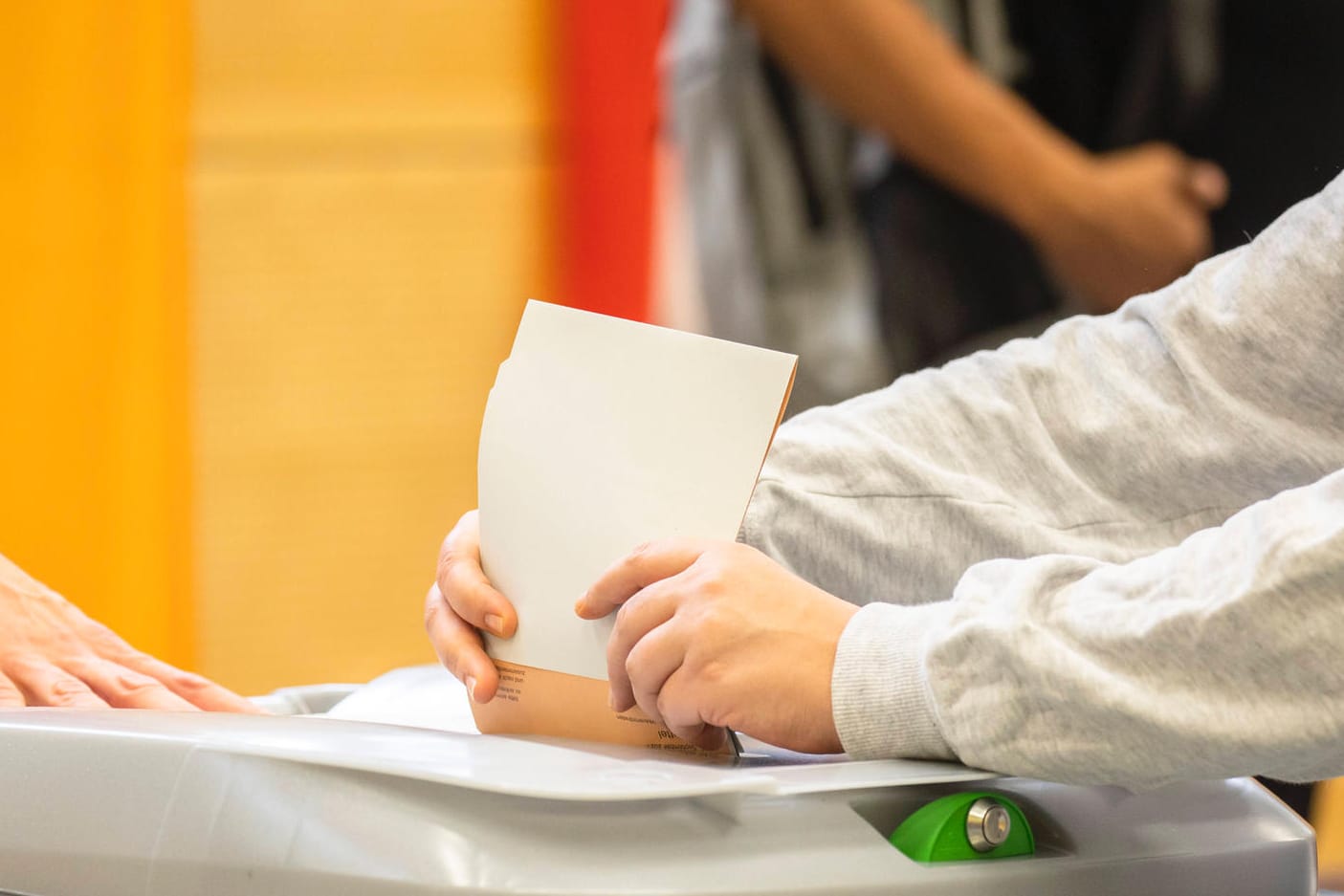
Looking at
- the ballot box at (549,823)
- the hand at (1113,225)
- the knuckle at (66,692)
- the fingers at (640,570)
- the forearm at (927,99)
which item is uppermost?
the forearm at (927,99)

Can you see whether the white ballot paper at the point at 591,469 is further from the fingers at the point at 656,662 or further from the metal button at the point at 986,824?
the metal button at the point at 986,824

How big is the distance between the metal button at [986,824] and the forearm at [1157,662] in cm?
1

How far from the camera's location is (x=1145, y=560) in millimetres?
534

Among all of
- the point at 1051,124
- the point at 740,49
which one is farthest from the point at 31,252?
the point at 1051,124

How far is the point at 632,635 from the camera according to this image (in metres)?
0.57

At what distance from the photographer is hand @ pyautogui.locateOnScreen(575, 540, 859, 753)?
22.0 inches

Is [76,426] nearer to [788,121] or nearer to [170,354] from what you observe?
[170,354]

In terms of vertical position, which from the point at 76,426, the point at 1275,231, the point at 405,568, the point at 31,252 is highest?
the point at 1275,231

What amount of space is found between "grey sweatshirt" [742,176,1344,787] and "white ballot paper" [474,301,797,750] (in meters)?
0.08

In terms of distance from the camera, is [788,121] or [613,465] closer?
[613,465]

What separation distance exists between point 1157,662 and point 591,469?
222 mm

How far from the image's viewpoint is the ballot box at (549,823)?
0.48 meters

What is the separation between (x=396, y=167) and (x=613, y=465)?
4.49ft

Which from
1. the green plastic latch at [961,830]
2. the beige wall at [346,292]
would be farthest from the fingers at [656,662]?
the beige wall at [346,292]
